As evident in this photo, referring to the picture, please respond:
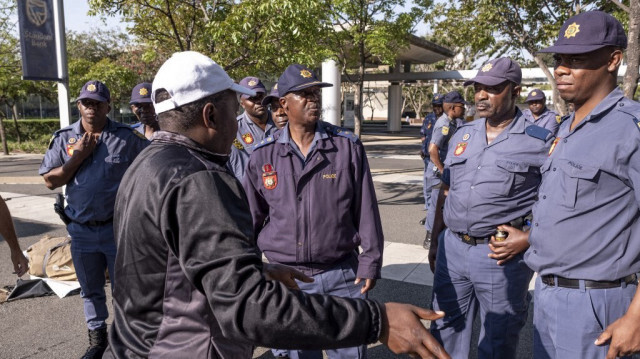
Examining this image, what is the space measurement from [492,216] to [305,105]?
4.51 feet

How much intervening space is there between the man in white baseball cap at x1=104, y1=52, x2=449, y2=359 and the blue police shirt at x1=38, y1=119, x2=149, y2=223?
8.31 ft

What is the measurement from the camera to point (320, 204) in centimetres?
286

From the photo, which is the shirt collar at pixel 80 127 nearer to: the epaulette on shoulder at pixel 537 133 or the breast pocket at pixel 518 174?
the breast pocket at pixel 518 174

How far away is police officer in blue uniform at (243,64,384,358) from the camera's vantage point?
2855 mm

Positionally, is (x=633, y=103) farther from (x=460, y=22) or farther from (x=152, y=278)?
(x=460, y=22)

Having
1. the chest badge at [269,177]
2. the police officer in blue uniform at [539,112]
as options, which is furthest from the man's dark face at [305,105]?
the police officer in blue uniform at [539,112]

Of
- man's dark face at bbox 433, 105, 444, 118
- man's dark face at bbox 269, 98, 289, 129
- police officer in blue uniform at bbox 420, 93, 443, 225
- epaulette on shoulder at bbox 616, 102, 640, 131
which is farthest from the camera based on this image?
man's dark face at bbox 433, 105, 444, 118

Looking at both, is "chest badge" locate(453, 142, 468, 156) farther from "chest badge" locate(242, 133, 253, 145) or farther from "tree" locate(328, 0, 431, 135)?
"tree" locate(328, 0, 431, 135)

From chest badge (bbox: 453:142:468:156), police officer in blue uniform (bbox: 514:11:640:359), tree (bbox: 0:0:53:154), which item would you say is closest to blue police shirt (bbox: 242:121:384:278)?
chest badge (bbox: 453:142:468:156)

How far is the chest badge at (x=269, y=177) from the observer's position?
117 inches

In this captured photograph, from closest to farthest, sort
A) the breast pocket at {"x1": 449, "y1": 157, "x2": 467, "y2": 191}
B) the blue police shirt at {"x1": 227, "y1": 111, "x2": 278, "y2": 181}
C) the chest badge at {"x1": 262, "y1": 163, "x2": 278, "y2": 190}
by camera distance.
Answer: the chest badge at {"x1": 262, "y1": 163, "x2": 278, "y2": 190} < the breast pocket at {"x1": 449, "y1": 157, "x2": 467, "y2": 191} < the blue police shirt at {"x1": 227, "y1": 111, "x2": 278, "y2": 181}

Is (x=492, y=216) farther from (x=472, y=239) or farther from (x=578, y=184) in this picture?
(x=578, y=184)

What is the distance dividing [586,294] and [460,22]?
14.4 meters

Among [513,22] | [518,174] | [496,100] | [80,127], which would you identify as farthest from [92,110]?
[513,22]
